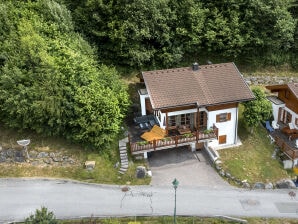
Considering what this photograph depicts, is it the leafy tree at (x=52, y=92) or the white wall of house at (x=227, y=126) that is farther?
the white wall of house at (x=227, y=126)

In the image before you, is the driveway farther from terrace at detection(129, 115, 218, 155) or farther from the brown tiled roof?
the brown tiled roof

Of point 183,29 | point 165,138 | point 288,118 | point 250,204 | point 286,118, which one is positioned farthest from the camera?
point 183,29

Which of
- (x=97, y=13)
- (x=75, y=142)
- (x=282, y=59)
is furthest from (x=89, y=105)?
(x=282, y=59)

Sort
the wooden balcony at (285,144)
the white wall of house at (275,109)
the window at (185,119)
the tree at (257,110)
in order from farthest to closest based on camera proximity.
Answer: the white wall of house at (275,109) → the tree at (257,110) → the window at (185,119) → the wooden balcony at (285,144)

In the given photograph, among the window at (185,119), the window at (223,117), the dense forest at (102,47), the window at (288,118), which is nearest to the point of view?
the dense forest at (102,47)

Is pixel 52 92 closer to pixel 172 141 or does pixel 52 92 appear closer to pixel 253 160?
pixel 172 141

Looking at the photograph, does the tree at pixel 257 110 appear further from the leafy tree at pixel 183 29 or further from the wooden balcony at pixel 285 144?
the leafy tree at pixel 183 29

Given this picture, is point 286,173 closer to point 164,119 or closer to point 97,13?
point 164,119

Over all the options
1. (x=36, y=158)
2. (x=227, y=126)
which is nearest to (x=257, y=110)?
(x=227, y=126)

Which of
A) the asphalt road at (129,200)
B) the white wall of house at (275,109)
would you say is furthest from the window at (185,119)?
the white wall of house at (275,109)
